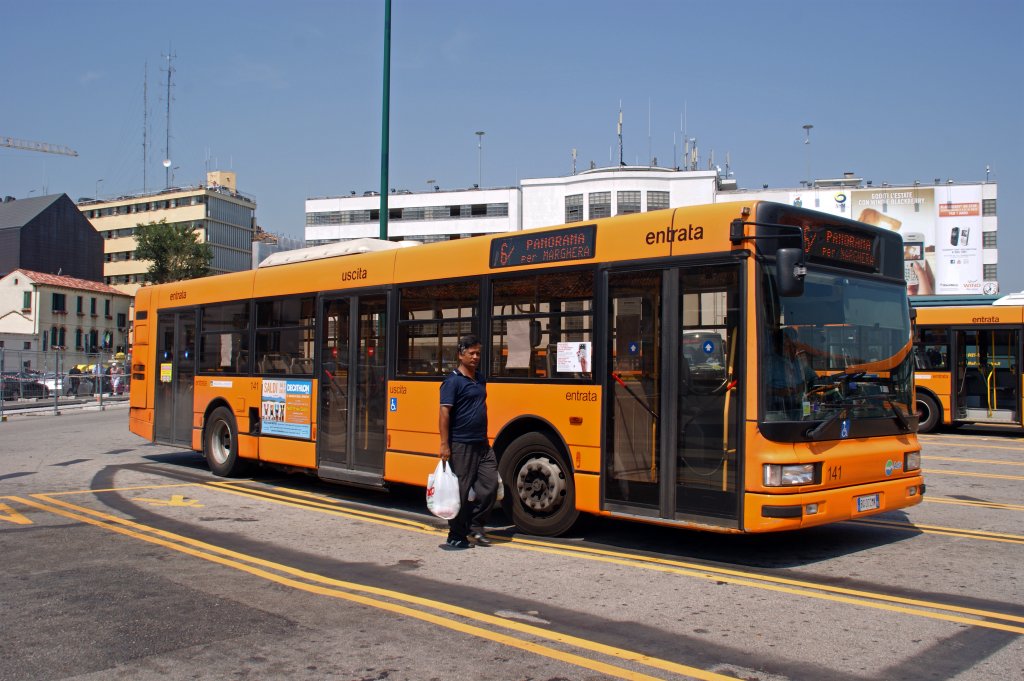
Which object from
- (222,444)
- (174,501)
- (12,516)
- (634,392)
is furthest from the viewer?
(222,444)

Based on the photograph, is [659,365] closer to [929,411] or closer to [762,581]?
[762,581]

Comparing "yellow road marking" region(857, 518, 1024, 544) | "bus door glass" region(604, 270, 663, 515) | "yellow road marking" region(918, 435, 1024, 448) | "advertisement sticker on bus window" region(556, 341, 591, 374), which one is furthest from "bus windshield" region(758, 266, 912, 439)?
"yellow road marking" region(918, 435, 1024, 448)

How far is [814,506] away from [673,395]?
1452mm

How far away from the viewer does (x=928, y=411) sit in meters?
20.3

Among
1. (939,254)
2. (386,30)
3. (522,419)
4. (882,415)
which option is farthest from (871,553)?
(939,254)

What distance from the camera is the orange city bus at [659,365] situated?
23.6 feet

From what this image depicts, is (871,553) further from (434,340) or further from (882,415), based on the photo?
(434,340)

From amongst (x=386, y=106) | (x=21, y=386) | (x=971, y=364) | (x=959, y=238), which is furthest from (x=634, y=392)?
(x=959, y=238)

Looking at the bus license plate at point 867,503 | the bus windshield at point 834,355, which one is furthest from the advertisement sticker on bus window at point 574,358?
the bus license plate at point 867,503

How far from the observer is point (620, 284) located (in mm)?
8258

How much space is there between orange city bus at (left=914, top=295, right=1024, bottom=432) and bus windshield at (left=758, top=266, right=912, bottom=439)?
1266 centimetres

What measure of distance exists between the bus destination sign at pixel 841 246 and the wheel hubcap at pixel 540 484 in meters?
3.13

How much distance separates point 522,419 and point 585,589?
101 inches

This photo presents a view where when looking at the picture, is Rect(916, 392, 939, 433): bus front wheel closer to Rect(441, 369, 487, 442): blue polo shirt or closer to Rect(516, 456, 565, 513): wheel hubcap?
Rect(516, 456, 565, 513): wheel hubcap
